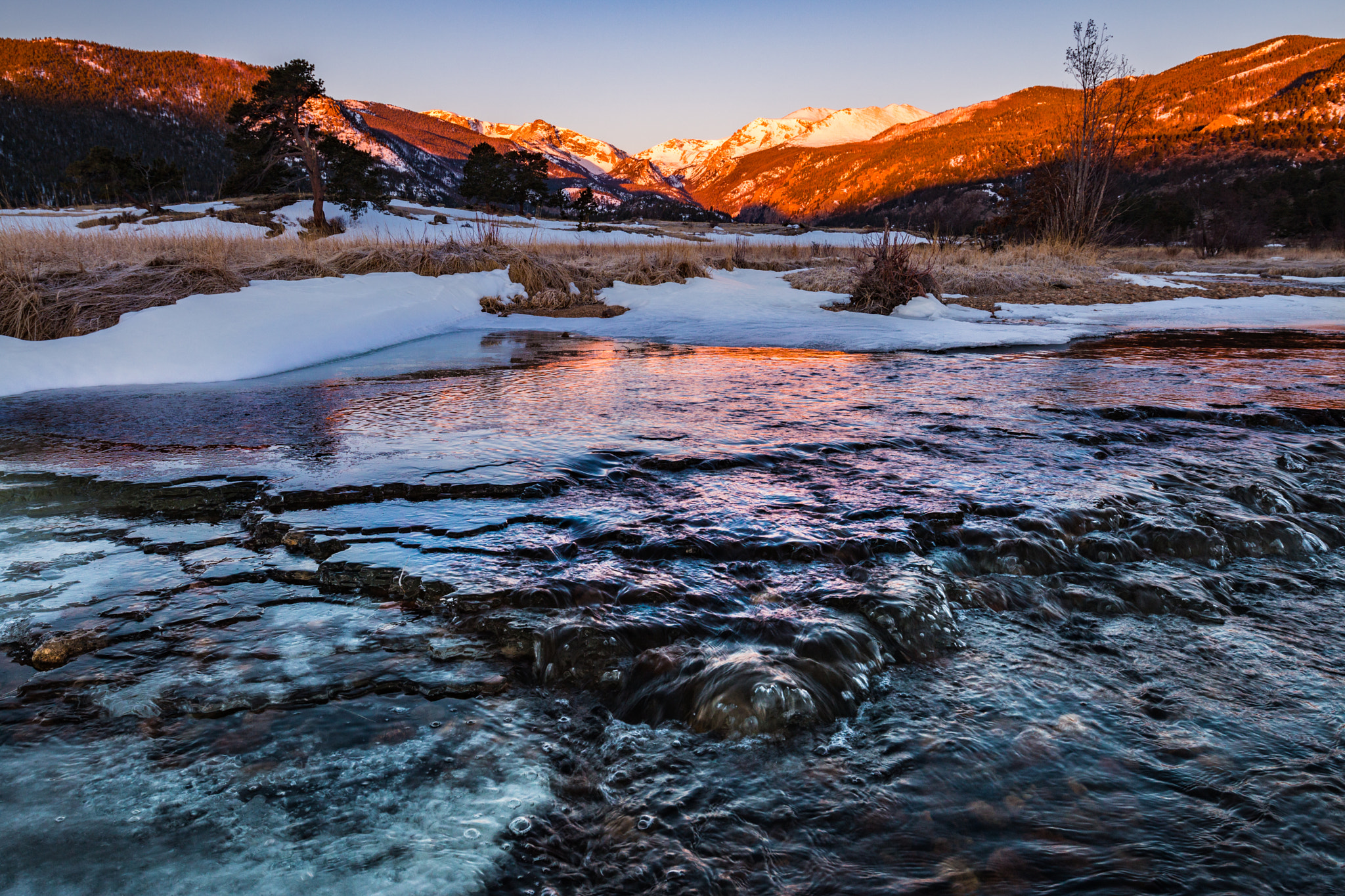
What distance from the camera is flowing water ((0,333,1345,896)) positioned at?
1.11 meters

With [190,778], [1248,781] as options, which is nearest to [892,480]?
[1248,781]

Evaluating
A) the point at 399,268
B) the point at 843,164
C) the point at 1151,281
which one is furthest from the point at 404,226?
the point at 843,164

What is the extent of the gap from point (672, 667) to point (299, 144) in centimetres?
3584

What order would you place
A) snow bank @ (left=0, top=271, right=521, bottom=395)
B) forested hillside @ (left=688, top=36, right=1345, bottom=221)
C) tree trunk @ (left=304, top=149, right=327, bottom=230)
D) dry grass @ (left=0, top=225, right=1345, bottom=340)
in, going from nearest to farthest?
1. snow bank @ (left=0, top=271, right=521, bottom=395)
2. dry grass @ (left=0, top=225, right=1345, bottom=340)
3. tree trunk @ (left=304, top=149, right=327, bottom=230)
4. forested hillside @ (left=688, top=36, right=1345, bottom=221)

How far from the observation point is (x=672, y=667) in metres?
1.59

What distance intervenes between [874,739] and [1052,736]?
0.36 metres

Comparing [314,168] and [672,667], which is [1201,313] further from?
[314,168]

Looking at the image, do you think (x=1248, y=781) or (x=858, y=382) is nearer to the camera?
(x=1248, y=781)

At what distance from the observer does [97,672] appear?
152 cm

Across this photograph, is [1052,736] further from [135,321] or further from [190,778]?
[135,321]

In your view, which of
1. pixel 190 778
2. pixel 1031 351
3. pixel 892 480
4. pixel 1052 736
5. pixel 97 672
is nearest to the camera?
pixel 190 778

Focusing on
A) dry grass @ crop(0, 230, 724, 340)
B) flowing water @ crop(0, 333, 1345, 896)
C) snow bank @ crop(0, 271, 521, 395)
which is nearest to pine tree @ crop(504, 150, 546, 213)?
dry grass @ crop(0, 230, 724, 340)

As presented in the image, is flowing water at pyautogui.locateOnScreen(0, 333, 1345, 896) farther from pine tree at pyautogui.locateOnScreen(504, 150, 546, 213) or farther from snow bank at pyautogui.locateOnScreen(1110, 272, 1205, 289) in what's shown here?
pine tree at pyautogui.locateOnScreen(504, 150, 546, 213)

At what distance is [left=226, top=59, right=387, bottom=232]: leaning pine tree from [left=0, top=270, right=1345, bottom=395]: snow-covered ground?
84.2 feet
